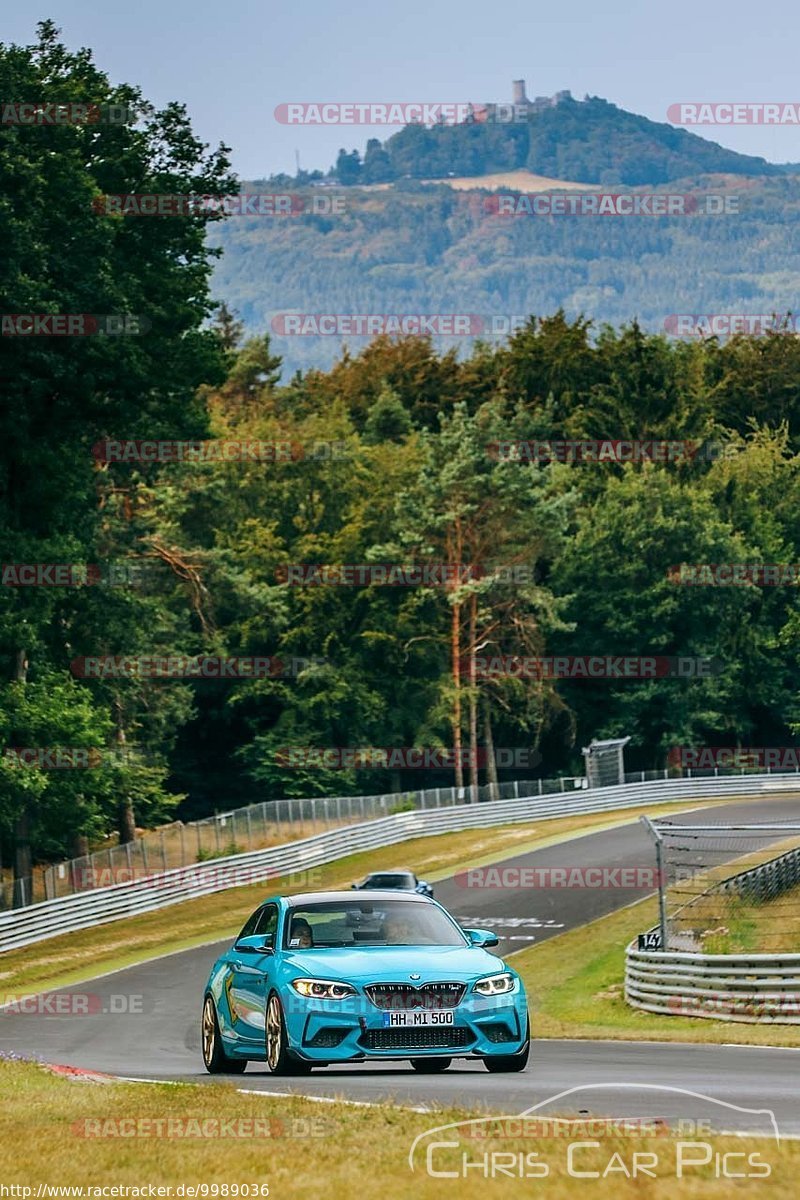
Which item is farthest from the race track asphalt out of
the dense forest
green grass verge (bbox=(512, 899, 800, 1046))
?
the dense forest

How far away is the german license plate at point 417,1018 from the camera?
1402cm

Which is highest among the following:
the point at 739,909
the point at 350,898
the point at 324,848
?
the point at 350,898

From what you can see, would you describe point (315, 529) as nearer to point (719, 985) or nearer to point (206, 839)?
point (206, 839)

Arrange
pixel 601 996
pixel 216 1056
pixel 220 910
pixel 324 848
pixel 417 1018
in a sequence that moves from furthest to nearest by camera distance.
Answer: pixel 324 848
pixel 220 910
pixel 601 996
pixel 216 1056
pixel 417 1018

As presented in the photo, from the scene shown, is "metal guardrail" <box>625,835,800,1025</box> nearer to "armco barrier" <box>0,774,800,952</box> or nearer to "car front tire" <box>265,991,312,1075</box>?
"car front tire" <box>265,991,312,1075</box>

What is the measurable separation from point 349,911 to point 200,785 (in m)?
74.5

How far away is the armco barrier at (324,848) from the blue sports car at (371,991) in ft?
98.2

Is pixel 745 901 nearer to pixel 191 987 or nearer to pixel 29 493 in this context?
pixel 191 987

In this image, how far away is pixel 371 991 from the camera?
554 inches

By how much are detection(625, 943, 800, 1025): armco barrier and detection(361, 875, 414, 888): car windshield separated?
13.4 meters

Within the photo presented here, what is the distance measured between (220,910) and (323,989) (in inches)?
1434

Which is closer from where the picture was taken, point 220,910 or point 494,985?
point 494,985

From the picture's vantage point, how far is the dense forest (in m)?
43.8

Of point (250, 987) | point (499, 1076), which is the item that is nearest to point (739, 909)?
point (250, 987)
